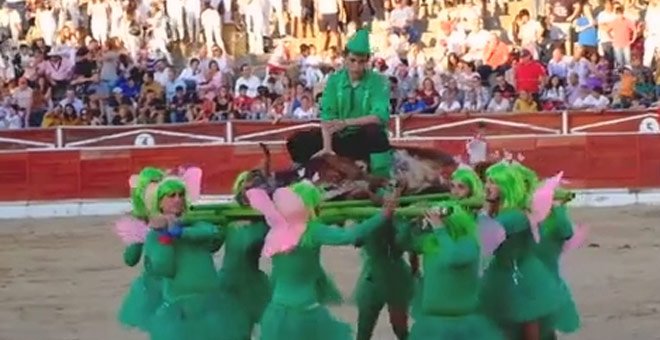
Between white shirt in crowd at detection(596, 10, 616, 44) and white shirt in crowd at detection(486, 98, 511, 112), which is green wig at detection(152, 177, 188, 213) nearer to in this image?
white shirt in crowd at detection(486, 98, 511, 112)

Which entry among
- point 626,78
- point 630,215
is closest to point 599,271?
point 630,215

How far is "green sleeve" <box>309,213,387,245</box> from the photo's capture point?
650cm

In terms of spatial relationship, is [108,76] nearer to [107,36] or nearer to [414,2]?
[107,36]

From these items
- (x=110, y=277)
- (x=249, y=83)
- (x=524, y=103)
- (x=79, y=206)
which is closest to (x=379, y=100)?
(x=110, y=277)

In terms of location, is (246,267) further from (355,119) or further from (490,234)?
(490,234)

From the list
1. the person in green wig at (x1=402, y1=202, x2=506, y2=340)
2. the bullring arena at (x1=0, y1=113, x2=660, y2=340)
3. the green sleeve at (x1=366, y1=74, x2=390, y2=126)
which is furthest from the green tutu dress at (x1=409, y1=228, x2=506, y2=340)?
the bullring arena at (x1=0, y1=113, x2=660, y2=340)

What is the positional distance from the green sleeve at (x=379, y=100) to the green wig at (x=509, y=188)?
3.61 ft

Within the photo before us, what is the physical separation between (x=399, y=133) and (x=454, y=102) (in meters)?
0.91

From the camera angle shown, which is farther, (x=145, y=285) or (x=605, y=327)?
(x=605, y=327)

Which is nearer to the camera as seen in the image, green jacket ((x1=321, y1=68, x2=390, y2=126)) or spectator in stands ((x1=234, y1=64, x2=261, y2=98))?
green jacket ((x1=321, y1=68, x2=390, y2=126))

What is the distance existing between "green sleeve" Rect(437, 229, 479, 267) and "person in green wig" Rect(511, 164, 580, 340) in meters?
0.73

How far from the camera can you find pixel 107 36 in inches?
829

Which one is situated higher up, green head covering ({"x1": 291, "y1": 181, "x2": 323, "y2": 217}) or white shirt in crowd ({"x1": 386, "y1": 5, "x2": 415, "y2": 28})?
white shirt in crowd ({"x1": 386, "y1": 5, "x2": 415, "y2": 28})

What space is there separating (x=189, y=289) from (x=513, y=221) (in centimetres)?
145
